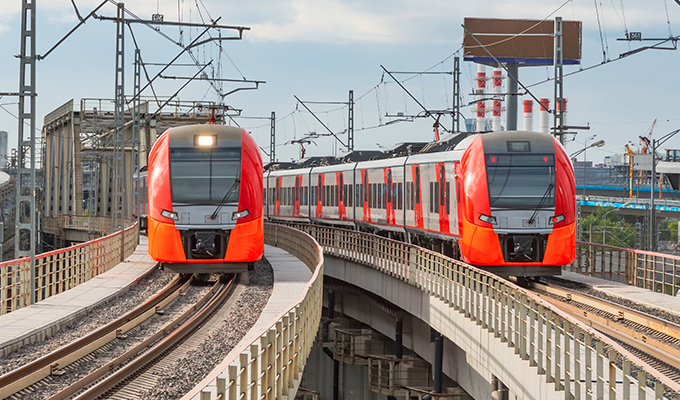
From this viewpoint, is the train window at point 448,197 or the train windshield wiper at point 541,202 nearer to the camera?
the train windshield wiper at point 541,202

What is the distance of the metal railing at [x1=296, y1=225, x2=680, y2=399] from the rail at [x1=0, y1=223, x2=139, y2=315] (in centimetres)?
769

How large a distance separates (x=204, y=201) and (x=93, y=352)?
7.37 metres

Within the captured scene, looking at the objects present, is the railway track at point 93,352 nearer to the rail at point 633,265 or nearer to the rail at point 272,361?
the rail at point 272,361

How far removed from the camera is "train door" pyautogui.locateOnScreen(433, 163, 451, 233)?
80.7 ft

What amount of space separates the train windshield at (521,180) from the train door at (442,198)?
2.45 meters

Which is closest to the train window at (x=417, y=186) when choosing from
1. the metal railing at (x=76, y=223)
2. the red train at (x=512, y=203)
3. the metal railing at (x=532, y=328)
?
the metal railing at (x=532, y=328)

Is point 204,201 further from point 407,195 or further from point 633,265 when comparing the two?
point 633,265

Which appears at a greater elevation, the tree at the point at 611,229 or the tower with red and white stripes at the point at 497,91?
the tower with red and white stripes at the point at 497,91

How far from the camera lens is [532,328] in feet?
45.7

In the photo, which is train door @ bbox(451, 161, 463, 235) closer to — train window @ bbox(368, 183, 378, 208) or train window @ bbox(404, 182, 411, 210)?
train window @ bbox(404, 182, 411, 210)

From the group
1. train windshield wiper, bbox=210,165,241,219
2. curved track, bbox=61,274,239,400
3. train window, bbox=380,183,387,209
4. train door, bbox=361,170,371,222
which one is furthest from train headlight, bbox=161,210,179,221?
train door, bbox=361,170,371,222

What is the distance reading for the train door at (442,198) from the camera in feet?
80.7

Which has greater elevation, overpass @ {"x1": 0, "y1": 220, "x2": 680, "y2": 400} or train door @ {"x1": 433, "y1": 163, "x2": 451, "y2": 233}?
train door @ {"x1": 433, "y1": 163, "x2": 451, "y2": 233}

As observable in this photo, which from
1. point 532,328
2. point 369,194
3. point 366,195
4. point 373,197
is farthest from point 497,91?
point 532,328
